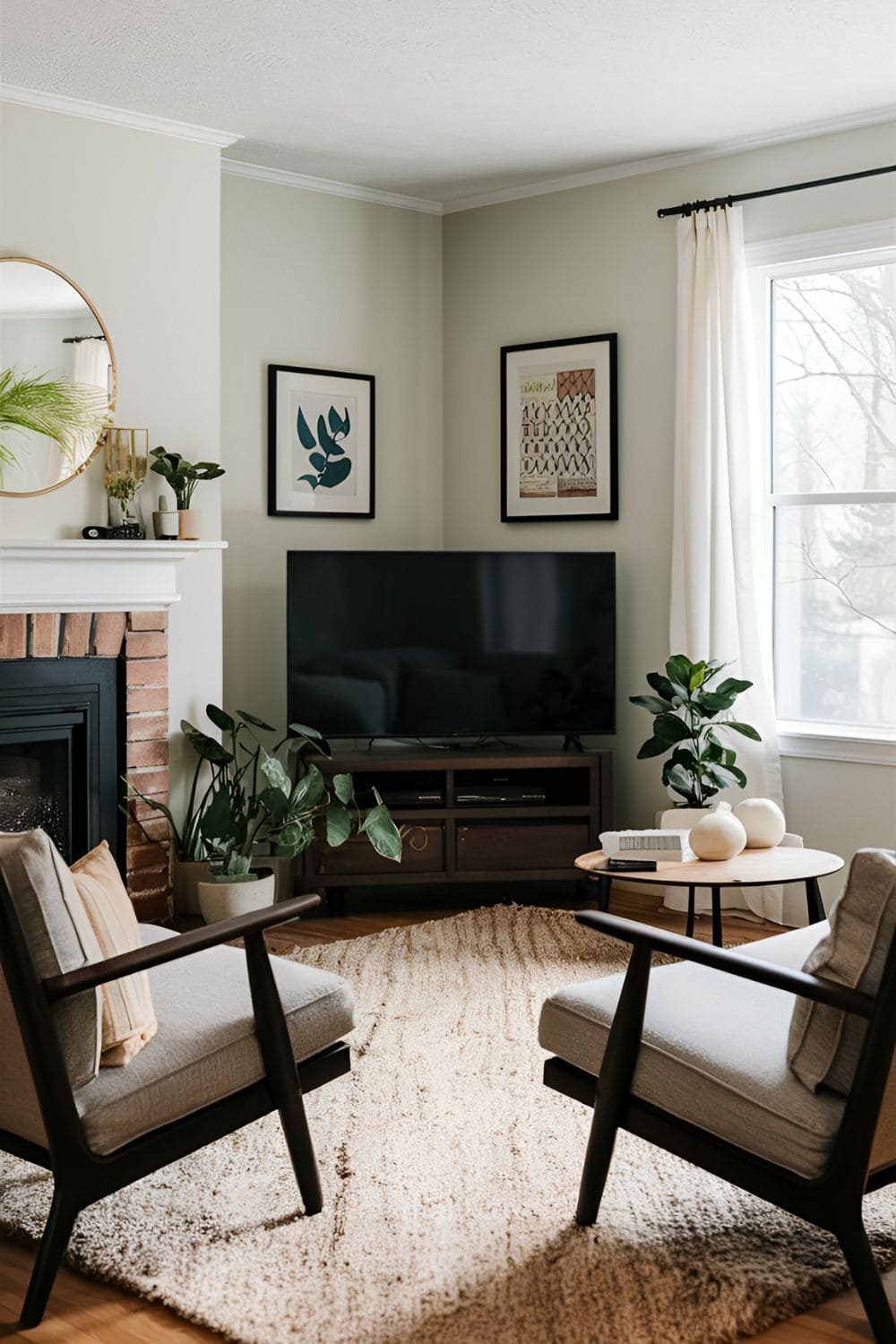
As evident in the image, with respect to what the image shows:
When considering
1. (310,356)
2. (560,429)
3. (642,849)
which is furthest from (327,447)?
(642,849)

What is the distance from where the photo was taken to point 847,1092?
211cm

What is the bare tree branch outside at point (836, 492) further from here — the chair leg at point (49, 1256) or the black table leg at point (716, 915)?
the chair leg at point (49, 1256)

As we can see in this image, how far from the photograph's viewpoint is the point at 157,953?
86.6 inches

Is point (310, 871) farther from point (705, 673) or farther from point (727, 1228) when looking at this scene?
point (727, 1228)

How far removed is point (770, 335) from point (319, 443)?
178 cm

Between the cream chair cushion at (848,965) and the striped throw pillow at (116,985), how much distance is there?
1.11 m

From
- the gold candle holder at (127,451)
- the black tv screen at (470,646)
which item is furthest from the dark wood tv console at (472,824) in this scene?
the gold candle holder at (127,451)

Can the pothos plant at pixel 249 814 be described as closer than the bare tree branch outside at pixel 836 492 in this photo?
Yes

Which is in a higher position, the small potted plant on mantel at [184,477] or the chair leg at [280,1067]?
the small potted plant on mantel at [184,477]

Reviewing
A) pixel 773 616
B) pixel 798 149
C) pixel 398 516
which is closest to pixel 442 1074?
pixel 773 616

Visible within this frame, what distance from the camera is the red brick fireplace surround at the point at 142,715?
14.3 feet

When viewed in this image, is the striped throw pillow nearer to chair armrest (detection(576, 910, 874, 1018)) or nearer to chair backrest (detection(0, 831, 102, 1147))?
chair backrest (detection(0, 831, 102, 1147))

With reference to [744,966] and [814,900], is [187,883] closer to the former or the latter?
[814,900]

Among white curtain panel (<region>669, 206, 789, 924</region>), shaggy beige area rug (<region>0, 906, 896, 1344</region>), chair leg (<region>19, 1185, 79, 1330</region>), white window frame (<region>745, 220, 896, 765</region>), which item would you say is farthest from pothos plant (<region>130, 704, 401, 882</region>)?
chair leg (<region>19, 1185, 79, 1330</region>)
